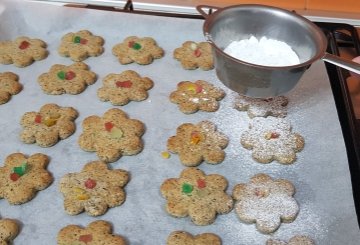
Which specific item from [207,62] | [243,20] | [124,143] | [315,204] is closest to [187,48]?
[207,62]

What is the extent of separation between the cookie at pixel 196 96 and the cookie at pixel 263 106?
0.23 ft

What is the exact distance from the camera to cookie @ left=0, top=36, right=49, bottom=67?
5.17ft

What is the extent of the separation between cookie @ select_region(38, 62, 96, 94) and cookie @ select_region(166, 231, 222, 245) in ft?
2.05

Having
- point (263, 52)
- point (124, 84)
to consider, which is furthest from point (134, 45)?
point (263, 52)

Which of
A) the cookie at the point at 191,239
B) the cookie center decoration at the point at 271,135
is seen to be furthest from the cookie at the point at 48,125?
the cookie center decoration at the point at 271,135

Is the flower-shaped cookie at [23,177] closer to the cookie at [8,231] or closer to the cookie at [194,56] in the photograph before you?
the cookie at [8,231]

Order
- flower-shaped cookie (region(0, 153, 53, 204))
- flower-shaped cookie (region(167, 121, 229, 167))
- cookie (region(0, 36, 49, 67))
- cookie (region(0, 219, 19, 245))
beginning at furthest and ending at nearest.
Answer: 1. cookie (region(0, 36, 49, 67))
2. flower-shaped cookie (region(167, 121, 229, 167))
3. flower-shaped cookie (region(0, 153, 53, 204))
4. cookie (region(0, 219, 19, 245))

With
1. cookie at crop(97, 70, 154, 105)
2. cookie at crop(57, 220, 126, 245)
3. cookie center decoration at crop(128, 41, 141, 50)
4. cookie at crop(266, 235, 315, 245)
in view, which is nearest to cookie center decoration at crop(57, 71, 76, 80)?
cookie at crop(97, 70, 154, 105)

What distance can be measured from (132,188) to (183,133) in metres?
0.24

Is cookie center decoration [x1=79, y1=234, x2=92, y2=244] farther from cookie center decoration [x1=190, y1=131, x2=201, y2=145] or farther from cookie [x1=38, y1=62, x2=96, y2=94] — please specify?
cookie [x1=38, y1=62, x2=96, y2=94]

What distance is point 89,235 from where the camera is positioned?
3.64 ft

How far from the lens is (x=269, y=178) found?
4.10 feet

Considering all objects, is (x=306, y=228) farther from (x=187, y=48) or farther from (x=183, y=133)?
(x=187, y=48)

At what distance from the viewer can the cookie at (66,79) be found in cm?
149
